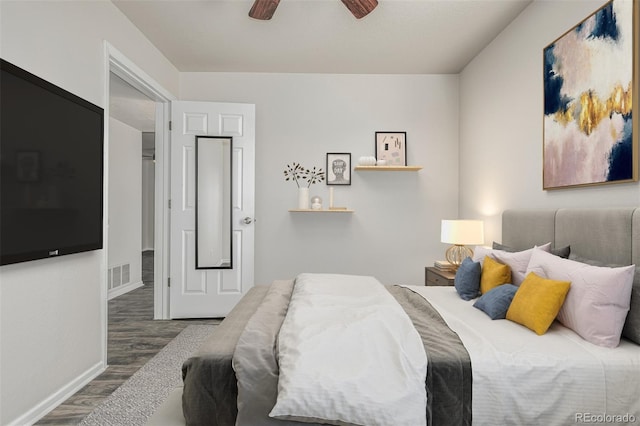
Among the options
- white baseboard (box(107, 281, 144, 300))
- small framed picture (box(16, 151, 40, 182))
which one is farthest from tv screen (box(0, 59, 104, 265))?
white baseboard (box(107, 281, 144, 300))

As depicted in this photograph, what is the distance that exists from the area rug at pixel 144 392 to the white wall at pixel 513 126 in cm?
295

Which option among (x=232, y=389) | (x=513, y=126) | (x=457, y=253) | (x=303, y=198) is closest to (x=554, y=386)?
(x=232, y=389)

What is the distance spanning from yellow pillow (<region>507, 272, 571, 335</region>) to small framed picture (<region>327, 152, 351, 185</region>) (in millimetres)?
2611

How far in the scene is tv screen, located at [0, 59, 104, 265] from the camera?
5.82 ft

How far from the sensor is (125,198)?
5.41 meters

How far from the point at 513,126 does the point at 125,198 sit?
17.2ft

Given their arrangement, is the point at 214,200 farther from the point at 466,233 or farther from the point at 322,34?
the point at 466,233

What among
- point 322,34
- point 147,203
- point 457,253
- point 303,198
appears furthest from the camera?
point 147,203

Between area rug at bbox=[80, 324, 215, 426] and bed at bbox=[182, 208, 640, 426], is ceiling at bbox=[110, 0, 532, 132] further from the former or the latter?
area rug at bbox=[80, 324, 215, 426]

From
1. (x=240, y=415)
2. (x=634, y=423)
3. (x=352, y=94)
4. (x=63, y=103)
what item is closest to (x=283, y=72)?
(x=352, y=94)

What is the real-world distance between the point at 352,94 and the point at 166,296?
313 centimetres

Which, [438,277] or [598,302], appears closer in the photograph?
[598,302]

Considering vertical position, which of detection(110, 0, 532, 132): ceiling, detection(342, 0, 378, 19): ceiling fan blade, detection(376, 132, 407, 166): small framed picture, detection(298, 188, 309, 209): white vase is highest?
detection(110, 0, 532, 132): ceiling

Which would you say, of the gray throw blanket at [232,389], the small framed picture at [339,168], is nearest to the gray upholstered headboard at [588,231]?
the gray throw blanket at [232,389]
